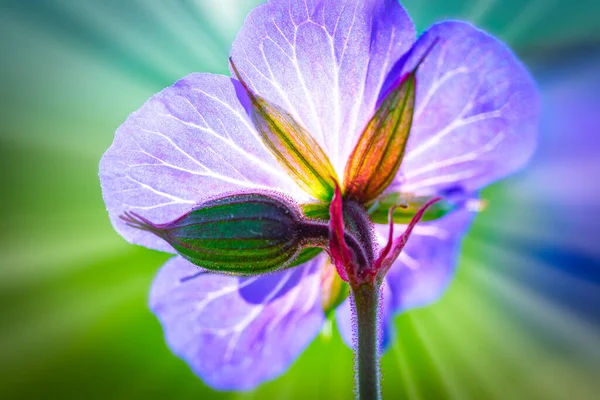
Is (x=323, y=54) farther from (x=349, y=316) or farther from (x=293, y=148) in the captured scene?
(x=349, y=316)

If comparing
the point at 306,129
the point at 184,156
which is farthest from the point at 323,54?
the point at 184,156

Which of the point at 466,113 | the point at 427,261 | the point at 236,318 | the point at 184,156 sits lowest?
the point at 236,318

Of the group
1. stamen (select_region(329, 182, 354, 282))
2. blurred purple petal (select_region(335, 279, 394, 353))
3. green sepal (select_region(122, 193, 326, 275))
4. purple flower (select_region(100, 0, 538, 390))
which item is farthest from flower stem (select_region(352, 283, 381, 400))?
blurred purple petal (select_region(335, 279, 394, 353))

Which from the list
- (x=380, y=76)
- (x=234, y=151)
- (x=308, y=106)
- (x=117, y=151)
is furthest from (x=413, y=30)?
(x=117, y=151)

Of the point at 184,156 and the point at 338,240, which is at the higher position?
the point at 184,156

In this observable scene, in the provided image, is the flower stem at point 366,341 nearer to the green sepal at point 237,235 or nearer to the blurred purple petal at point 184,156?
the green sepal at point 237,235

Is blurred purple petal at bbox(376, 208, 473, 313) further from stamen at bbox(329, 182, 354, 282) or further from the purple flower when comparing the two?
stamen at bbox(329, 182, 354, 282)

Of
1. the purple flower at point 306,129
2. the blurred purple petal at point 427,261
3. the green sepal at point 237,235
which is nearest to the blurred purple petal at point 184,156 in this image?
the purple flower at point 306,129

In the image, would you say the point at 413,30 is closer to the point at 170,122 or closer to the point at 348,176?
the point at 348,176
